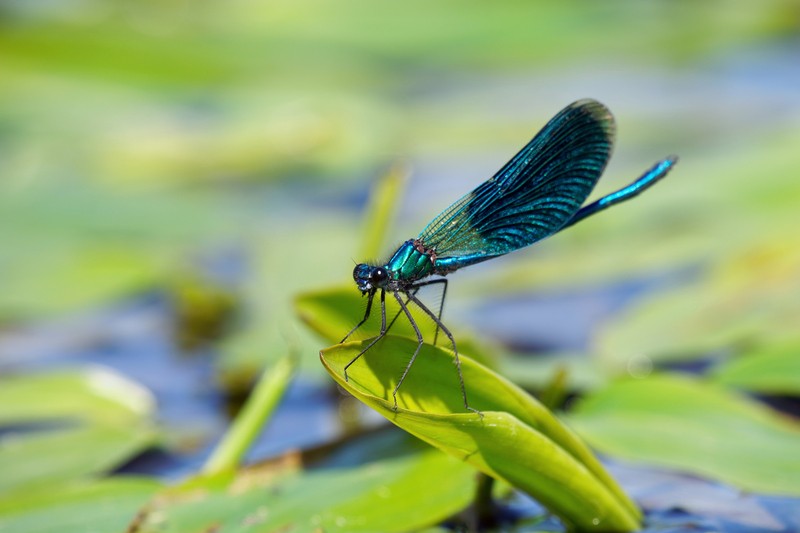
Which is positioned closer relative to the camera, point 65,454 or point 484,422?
point 484,422

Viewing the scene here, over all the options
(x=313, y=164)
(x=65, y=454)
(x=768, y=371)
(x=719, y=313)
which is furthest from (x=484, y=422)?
(x=313, y=164)

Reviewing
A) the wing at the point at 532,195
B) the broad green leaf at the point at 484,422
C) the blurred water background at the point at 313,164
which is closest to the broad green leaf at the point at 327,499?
the broad green leaf at the point at 484,422

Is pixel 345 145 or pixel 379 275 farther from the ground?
pixel 345 145

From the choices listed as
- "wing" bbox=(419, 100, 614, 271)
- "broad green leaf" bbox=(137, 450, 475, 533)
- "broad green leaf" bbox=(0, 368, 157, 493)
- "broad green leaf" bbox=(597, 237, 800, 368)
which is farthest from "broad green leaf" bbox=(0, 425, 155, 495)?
"broad green leaf" bbox=(597, 237, 800, 368)

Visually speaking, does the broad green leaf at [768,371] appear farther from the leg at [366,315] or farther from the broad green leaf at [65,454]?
the broad green leaf at [65,454]

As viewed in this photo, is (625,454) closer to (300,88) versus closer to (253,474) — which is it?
(253,474)

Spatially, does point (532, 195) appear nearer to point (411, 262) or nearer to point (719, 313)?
point (411, 262)
